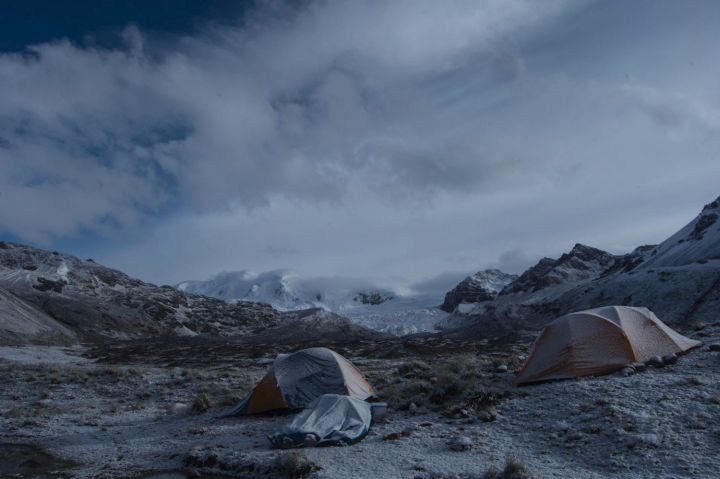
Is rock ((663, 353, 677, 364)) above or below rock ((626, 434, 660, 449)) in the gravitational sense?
above

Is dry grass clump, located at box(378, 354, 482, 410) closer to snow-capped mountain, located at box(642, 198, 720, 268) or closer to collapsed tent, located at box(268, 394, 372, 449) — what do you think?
collapsed tent, located at box(268, 394, 372, 449)

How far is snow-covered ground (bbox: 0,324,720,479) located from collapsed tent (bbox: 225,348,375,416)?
725 mm

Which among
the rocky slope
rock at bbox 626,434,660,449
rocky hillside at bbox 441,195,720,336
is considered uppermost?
the rocky slope

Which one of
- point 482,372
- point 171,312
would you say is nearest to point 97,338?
point 171,312

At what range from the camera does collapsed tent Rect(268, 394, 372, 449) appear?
13500 millimetres

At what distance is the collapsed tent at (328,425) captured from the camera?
13.5m

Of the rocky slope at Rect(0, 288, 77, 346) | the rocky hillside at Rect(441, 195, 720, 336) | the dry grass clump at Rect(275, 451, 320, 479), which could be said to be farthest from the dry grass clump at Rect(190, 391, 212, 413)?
the rocky slope at Rect(0, 288, 77, 346)

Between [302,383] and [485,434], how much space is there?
7083 mm

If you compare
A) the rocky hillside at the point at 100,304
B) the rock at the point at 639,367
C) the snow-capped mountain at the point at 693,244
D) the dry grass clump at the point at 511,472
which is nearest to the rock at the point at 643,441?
the dry grass clump at the point at 511,472

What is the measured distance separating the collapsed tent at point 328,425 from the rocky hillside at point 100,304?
66395mm

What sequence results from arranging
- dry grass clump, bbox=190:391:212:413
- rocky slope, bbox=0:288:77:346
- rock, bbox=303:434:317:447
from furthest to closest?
rocky slope, bbox=0:288:77:346
dry grass clump, bbox=190:391:212:413
rock, bbox=303:434:317:447

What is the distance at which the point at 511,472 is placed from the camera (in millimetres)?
10430

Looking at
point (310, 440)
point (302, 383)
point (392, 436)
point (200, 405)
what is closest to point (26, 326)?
point (200, 405)

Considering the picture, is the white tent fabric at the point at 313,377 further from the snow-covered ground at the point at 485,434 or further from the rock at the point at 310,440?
the rock at the point at 310,440
